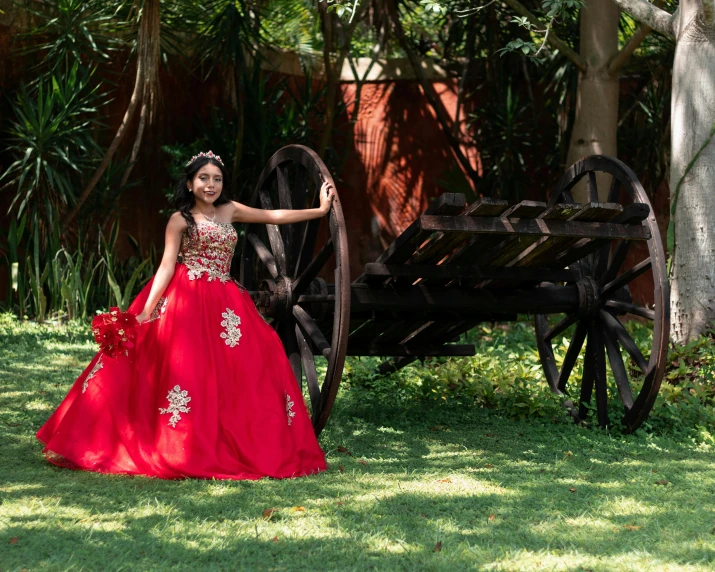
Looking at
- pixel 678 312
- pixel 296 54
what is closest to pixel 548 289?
pixel 678 312

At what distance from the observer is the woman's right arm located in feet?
13.9

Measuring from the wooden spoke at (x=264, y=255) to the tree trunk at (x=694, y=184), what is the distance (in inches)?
94.0

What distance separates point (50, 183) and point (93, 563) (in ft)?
18.9

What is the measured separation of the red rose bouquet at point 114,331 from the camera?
402 cm

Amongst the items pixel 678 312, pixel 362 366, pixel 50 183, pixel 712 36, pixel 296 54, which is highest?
pixel 296 54

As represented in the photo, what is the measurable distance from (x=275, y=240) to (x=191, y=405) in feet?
4.23

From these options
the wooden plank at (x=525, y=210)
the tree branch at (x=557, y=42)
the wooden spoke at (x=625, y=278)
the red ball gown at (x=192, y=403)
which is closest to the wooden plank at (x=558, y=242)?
the wooden plank at (x=525, y=210)

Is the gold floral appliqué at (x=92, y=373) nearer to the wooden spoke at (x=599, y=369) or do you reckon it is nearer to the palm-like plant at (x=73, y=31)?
the wooden spoke at (x=599, y=369)

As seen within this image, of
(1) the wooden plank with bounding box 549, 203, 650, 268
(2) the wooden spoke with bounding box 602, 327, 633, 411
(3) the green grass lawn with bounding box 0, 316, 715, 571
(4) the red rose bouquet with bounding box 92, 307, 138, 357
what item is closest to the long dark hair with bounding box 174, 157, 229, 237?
(4) the red rose bouquet with bounding box 92, 307, 138, 357

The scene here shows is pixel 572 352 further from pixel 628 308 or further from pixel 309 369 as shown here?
pixel 309 369

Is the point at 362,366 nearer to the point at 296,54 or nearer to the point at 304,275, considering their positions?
the point at 304,275

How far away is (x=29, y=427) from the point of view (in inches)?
189

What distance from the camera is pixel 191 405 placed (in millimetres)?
3988

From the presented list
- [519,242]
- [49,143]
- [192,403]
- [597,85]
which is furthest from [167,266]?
[597,85]
